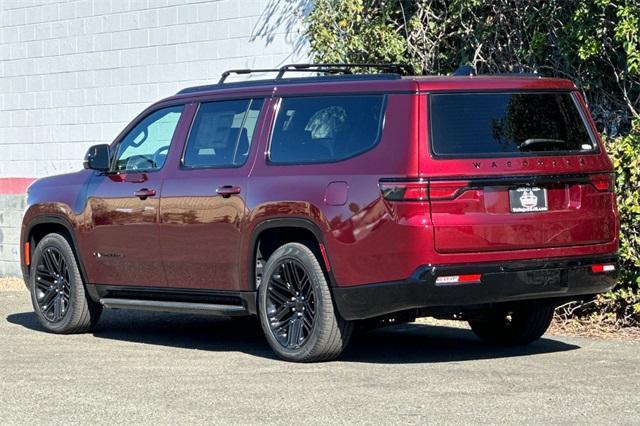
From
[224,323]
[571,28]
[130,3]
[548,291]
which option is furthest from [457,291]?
[130,3]

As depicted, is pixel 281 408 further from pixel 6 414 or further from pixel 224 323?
pixel 224 323

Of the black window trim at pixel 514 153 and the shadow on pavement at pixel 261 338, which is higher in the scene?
the black window trim at pixel 514 153

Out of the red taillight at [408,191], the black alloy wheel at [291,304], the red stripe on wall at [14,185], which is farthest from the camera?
the red stripe on wall at [14,185]

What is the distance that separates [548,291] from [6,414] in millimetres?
3594

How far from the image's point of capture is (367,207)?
29.6ft

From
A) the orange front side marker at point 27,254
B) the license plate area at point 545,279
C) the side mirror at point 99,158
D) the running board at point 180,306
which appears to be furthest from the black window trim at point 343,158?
the orange front side marker at point 27,254

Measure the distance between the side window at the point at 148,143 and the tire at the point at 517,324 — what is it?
2745 mm

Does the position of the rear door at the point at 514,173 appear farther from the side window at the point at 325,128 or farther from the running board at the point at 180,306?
the running board at the point at 180,306

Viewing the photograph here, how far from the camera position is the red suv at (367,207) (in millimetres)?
8922

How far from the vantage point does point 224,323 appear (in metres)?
12.6

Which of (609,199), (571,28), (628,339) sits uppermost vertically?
(571,28)

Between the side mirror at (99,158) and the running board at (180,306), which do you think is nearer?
the running board at (180,306)

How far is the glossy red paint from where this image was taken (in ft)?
29.1

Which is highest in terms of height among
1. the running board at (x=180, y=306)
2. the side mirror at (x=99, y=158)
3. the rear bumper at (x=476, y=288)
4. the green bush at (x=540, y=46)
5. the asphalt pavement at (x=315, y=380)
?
the green bush at (x=540, y=46)
